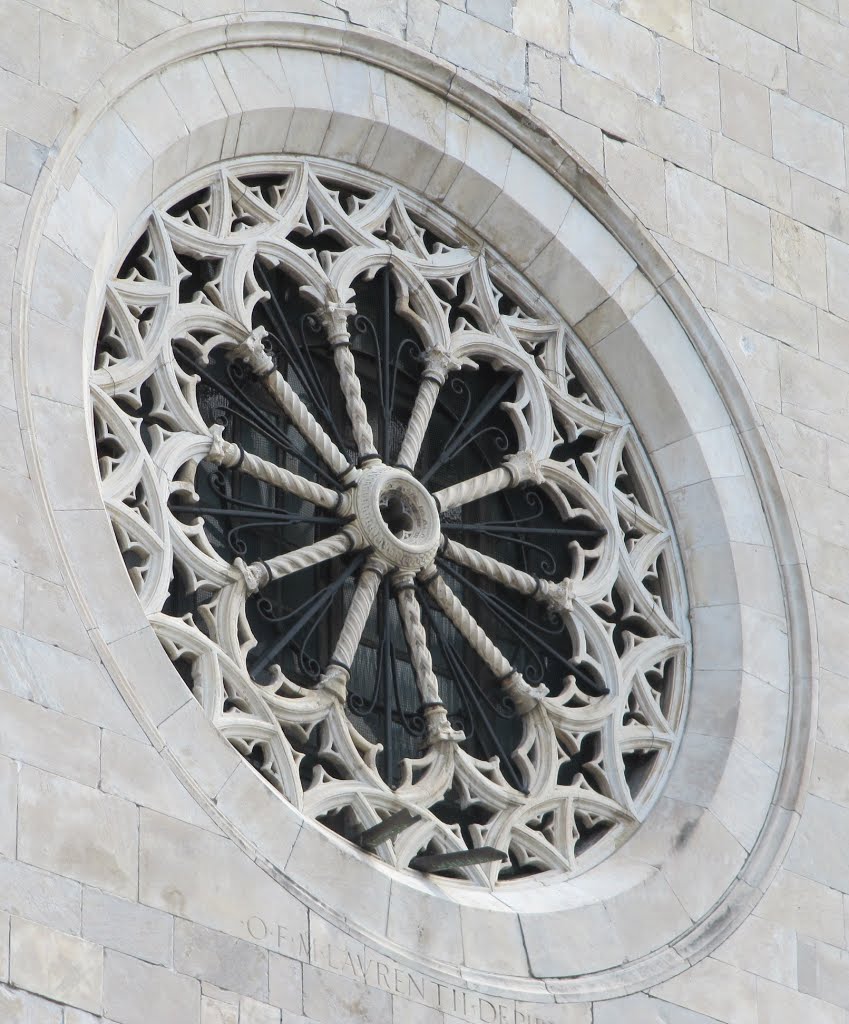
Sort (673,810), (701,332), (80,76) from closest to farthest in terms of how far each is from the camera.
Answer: (80,76) < (673,810) < (701,332)

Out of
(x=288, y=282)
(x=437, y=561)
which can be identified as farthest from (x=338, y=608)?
(x=288, y=282)

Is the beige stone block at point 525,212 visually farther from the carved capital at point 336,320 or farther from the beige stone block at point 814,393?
the beige stone block at point 814,393

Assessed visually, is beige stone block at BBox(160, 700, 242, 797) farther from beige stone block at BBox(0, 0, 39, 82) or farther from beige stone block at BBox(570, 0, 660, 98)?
beige stone block at BBox(570, 0, 660, 98)

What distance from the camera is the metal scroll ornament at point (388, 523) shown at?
508 inches

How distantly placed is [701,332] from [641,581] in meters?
1.44

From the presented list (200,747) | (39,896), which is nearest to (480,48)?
(200,747)

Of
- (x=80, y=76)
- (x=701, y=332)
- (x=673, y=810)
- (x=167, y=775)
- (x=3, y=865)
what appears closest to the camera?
(x=3, y=865)

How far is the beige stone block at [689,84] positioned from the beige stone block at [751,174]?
17 cm

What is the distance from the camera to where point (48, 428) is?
1212 cm

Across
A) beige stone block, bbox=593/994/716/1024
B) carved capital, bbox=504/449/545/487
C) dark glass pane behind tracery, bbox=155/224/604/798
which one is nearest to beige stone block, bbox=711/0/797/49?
dark glass pane behind tracery, bbox=155/224/604/798

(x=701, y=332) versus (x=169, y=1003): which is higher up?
(x=701, y=332)

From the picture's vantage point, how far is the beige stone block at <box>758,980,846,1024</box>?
43.8 ft

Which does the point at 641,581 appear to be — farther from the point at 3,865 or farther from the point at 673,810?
the point at 3,865

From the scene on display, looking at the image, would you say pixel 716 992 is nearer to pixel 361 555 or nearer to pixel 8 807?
pixel 361 555
